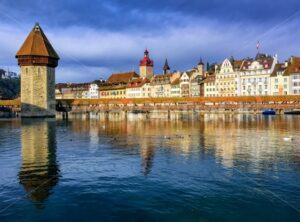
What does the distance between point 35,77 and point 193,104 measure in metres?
30.9

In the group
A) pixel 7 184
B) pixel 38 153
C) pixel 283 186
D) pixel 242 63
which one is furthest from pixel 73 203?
pixel 242 63

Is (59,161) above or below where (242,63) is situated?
below

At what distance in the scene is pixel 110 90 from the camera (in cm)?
12431

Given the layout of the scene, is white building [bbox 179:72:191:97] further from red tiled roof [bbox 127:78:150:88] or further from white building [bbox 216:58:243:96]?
red tiled roof [bbox 127:78:150:88]

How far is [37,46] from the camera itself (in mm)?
58531

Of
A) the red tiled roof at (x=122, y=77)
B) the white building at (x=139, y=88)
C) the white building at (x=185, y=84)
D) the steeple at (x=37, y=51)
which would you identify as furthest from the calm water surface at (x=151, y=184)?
the red tiled roof at (x=122, y=77)

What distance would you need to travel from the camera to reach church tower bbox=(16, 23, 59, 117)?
57.3m

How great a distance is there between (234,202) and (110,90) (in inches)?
4565

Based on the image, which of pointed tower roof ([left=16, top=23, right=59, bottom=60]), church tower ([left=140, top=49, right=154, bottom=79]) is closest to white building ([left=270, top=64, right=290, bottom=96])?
pointed tower roof ([left=16, top=23, right=59, bottom=60])

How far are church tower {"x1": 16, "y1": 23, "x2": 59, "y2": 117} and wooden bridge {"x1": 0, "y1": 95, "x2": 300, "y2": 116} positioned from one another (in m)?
Result: 12.0

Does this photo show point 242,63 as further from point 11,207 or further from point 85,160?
point 11,207

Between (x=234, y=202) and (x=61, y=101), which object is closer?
(x=234, y=202)

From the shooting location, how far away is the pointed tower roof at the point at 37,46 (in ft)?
189

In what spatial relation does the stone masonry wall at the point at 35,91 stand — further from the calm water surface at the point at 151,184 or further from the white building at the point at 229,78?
the white building at the point at 229,78
